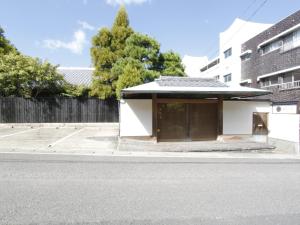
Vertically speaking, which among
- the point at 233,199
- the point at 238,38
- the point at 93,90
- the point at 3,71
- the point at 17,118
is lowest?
the point at 233,199

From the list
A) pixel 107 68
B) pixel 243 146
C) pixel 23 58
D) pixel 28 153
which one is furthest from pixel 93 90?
pixel 243 146

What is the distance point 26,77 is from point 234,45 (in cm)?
2057

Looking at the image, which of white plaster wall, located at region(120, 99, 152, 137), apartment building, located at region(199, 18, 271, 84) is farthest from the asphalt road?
apartment building, located at region(199, 18, 271, 84)

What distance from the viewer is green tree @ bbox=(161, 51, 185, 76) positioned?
17.1m

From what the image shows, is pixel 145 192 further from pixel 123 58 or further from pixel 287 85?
pixel 287 85

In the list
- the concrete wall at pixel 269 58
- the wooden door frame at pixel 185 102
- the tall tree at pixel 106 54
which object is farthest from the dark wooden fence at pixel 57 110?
the concrete wall at pixel 269 58

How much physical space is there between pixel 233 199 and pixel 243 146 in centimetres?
657

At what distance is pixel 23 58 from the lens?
643 inches

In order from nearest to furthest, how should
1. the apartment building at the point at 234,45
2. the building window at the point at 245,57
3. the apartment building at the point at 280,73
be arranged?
the apartment building at the point at 280,73, the building window at the point at 245,57, the apartment building at the point at 234,45

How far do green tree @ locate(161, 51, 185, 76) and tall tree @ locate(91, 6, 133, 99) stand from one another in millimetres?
3316

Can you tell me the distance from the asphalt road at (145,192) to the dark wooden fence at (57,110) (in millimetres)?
10030

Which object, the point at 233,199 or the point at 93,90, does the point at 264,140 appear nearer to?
the point at 233,199

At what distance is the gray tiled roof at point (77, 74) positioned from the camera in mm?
22891

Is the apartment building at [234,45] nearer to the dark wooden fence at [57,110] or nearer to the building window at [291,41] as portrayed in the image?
the building window at [291,41]
